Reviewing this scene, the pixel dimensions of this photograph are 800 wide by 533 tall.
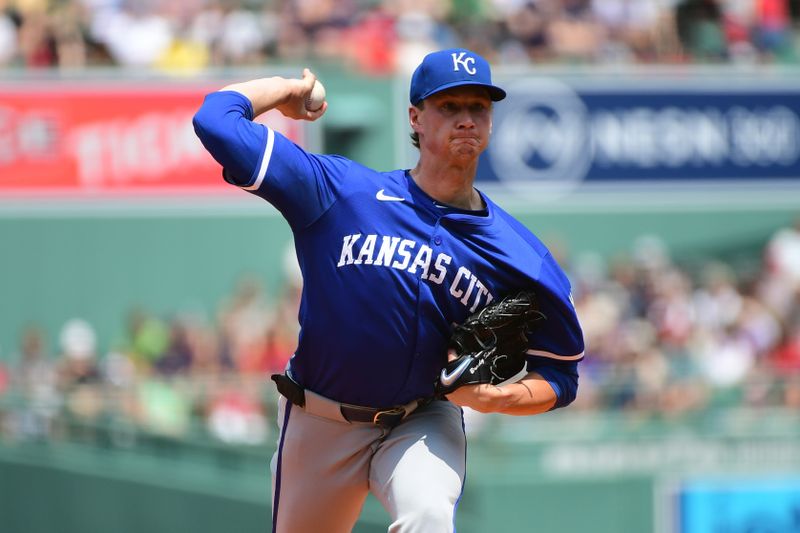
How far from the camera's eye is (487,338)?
4.41 meters

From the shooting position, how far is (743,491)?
34.4ft

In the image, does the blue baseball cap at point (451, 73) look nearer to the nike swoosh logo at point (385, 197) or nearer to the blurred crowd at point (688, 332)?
the nike swoosh logo at point (385, 197)

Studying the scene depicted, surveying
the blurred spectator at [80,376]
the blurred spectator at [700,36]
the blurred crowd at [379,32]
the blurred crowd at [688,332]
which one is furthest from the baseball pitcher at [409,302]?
the blurred spectator at [700,36]

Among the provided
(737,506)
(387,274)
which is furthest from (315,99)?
(737,506)

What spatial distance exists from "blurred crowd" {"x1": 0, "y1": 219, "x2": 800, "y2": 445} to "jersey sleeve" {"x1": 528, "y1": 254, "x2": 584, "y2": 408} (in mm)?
6020

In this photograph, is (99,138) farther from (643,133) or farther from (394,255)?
(394,255)

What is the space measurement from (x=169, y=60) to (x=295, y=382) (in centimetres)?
923

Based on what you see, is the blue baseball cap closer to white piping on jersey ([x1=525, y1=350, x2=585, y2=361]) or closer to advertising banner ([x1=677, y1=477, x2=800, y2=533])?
white piping on jersey ([x1=525, y1=350, x2=585, y2=361])

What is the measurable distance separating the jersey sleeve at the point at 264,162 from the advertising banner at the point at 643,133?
10.0m

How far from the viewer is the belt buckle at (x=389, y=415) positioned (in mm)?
4535

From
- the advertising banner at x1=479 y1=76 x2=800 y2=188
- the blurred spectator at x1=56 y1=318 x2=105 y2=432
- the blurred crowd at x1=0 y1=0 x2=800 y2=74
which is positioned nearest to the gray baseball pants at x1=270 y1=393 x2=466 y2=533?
the blurred spectator at x1=56 y1=318 x2=105 y2=432

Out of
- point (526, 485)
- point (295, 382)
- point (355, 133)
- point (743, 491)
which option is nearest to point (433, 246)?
point (295, 382)

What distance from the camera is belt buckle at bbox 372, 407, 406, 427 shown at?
4.54 metres

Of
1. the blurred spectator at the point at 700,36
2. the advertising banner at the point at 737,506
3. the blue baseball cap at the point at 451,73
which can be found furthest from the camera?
the blurred spectator at the point at 700,36
